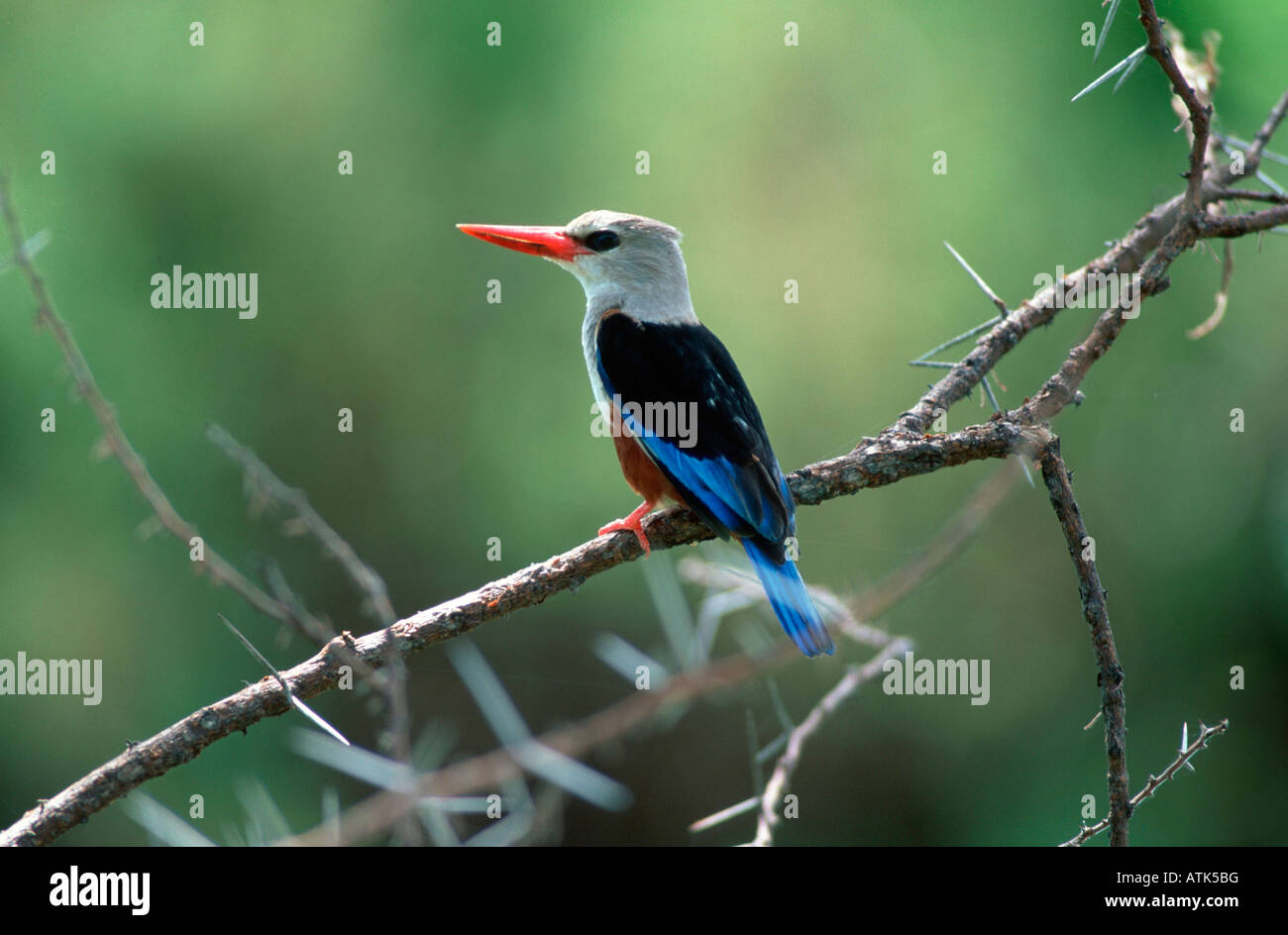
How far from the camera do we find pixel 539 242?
2965 mm

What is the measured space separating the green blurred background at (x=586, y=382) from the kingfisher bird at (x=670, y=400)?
1.10 meters

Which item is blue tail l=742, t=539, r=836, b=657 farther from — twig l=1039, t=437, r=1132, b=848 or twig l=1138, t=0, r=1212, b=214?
twig l=1138, t=0, r=1212, b=214

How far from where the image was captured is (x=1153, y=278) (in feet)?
6.42

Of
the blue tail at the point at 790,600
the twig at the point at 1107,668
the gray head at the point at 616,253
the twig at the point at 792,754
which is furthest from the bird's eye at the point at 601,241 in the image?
the twig at the point at 1107,668

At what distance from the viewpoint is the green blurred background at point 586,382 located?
4012 millimetres

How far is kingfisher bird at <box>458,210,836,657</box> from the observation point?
2334 millimetres

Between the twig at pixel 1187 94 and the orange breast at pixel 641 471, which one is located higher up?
the twig at pixel 1187 94

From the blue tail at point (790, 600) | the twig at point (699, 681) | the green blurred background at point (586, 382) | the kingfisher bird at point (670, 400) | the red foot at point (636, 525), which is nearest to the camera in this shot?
the twig at point (699, 681)

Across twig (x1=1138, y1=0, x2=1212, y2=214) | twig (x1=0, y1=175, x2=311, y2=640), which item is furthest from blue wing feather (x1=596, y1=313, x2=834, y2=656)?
twig (x1=0, y1=175, x2=311, y2=640)

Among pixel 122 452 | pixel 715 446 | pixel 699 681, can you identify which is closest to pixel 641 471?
pixel 715 446

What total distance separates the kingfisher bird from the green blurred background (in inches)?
43.2

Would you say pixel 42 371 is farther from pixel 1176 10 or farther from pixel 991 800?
pixel 1176 10

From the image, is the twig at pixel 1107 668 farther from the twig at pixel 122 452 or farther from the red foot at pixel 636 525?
the twig at pixel 122 452
